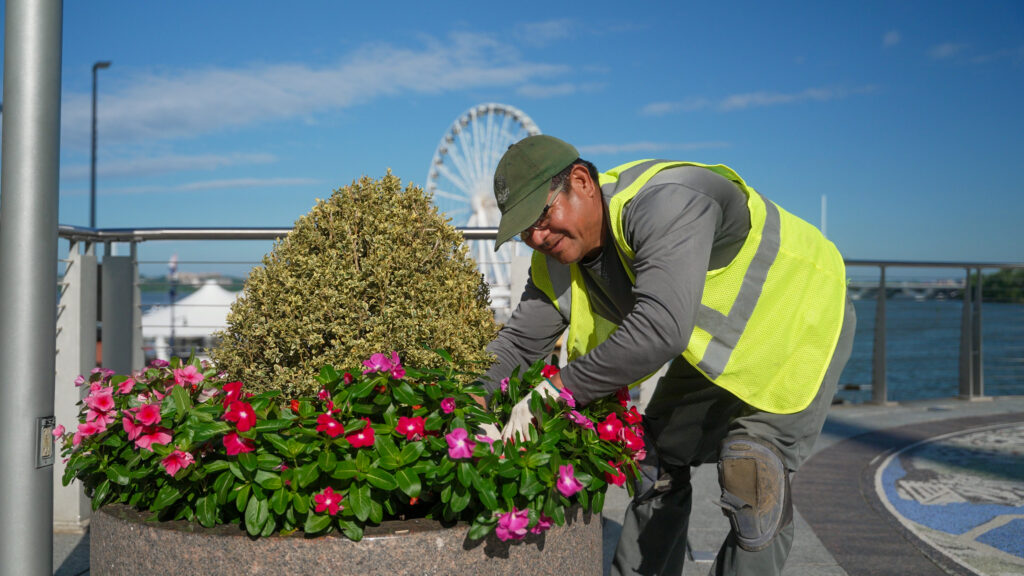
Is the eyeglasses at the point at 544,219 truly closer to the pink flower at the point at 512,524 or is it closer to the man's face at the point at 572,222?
the man's face at the point at 572,222

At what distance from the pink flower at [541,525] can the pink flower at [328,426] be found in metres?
0.41

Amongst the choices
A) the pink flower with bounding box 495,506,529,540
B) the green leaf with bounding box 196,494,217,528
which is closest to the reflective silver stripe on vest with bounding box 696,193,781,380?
the pink flower with bounding box 495,506,529,540

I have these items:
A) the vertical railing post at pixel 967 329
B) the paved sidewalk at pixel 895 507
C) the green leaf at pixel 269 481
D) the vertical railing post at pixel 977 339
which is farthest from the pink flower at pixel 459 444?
the vertical railing post at pixel 977 339

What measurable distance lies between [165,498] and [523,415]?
2.32 feet

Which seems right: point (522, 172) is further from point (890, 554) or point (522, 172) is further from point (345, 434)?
point (890, 554)

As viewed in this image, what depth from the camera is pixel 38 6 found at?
1535mm

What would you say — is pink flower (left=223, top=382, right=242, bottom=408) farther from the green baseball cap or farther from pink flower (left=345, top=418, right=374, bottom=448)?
the green baseball cap

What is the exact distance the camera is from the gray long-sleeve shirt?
1604mm

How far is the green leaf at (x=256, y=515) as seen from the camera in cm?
140

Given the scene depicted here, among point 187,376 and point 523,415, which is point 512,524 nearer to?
point 523,415

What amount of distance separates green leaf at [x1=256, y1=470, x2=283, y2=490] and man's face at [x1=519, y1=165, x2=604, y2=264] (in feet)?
2.43

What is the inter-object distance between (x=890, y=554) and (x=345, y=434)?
95.6 inches

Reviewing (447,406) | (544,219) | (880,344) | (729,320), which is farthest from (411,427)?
(880,344)

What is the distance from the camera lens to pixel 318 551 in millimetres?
1419
